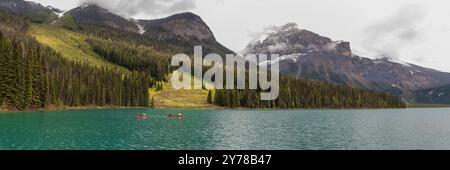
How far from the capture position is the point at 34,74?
552 ft

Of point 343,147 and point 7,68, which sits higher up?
point 7,68

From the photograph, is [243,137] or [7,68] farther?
[7,68]

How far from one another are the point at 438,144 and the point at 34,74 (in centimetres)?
A: 14936

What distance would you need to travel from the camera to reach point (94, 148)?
61.8 m

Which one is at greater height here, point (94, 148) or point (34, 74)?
point (34, 74)

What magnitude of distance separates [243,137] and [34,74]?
120191 millimetres
